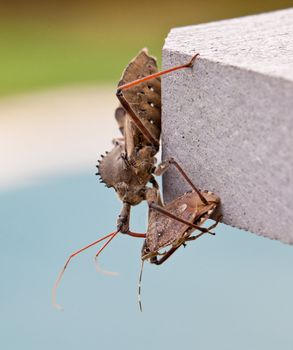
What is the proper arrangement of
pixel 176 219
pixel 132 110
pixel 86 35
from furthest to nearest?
pixel 86 35 < pixel 132 110 < pixel 176 219

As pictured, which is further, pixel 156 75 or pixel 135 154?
pixel 135 154

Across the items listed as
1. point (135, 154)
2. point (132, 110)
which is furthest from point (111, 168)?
point (132, 110)

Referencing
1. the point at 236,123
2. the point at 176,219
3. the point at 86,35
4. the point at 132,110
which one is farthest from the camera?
the point at 86,35

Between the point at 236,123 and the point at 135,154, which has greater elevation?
the point at 236,123

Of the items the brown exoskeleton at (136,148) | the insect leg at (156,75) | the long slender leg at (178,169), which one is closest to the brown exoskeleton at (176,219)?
the long slender leg at (178,169)

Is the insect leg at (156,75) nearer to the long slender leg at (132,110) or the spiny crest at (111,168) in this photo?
the long slender leg at (132,110)

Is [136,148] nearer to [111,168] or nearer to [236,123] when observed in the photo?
[111,168]

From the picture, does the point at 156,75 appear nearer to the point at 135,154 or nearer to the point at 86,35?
the point at 135,154
